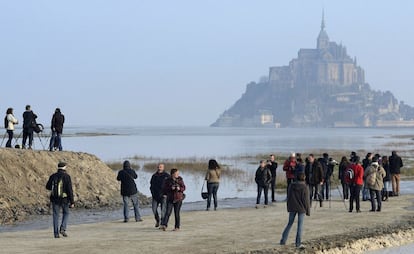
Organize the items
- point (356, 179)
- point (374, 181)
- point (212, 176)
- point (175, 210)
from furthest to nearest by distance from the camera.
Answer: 1. point (212, 176)
2. point (374, 181)
3. point (356, 179)
4. point (175, 210)

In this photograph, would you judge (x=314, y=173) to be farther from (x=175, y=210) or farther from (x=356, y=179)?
(x=175, y=210)

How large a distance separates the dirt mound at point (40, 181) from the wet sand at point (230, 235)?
18.9 ft

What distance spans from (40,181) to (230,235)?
12.2 metres

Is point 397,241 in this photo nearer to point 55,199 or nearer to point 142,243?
point 142,243

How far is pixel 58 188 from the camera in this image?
54.7ft

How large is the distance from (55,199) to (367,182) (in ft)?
35.5

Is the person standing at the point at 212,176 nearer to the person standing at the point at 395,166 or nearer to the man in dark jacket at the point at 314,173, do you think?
the man in dark jacket at the point at 314,173

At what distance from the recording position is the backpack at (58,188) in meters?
16.7

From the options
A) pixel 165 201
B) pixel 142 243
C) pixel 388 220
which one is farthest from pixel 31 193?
pixel 388 220

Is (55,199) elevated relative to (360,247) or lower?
elevated

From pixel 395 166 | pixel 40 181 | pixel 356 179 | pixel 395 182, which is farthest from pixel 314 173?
pixel 40 181

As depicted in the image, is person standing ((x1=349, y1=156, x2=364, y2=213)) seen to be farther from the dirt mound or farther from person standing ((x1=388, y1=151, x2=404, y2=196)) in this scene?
the dirt mound

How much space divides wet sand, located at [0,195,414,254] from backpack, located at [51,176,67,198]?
44.7 inches

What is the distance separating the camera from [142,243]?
1605 cm
